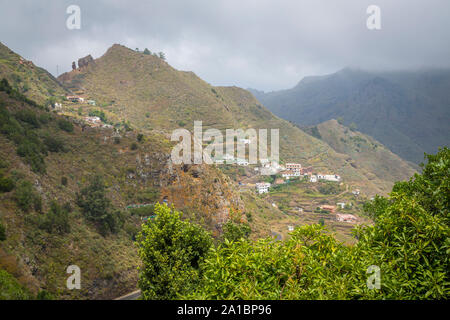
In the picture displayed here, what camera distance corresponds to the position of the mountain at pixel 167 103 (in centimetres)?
7675

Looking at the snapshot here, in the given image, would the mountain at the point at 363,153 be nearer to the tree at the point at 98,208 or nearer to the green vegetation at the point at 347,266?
the tree at the point at 98,208

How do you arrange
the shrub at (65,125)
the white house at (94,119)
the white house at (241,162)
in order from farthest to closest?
1. the white house at (241,162)
2. the white house at (94,119)
3. the shrub at (65,125)

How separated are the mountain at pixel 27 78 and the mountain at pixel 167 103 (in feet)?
25.2

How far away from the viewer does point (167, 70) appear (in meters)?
96.7

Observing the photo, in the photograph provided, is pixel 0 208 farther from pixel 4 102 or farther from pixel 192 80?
pixel 192 80

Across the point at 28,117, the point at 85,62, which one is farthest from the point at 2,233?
the point at 85,62

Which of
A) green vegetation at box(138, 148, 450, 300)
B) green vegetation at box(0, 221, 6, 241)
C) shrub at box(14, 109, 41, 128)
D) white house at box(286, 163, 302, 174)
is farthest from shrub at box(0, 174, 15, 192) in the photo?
white house at box(286, 163, 302, 174)

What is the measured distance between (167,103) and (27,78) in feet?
115

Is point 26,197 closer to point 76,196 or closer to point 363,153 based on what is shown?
point 76,196

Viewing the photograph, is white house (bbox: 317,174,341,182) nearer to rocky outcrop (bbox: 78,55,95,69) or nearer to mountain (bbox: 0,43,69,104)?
mountain (bbox: 0,43,69,104)

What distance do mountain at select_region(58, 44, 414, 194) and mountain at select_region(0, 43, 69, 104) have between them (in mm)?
7672

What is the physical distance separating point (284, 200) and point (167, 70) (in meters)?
62.7

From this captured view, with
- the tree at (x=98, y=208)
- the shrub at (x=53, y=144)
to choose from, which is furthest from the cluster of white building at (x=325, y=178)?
the shrub at (x=53, y=144)
